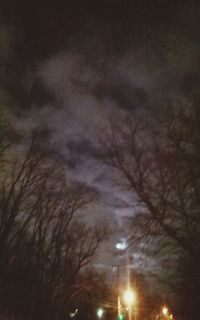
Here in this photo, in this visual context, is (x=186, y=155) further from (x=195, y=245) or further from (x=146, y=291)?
(x=146, y=291)

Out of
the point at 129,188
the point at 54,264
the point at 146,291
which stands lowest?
the point at 129,188

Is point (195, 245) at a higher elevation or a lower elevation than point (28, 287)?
lower

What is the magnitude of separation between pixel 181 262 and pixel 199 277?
2.68 ft

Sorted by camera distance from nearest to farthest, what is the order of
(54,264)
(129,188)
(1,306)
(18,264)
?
(129,188) < (54,264) < (1,306) < (18,264)

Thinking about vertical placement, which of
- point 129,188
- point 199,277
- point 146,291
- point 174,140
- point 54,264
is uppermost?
point 146,291

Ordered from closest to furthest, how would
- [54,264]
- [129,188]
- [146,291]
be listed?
[129,188] < [54,264] < [146,291]

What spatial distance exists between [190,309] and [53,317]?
13089mm

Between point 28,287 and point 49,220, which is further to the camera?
point 28,287

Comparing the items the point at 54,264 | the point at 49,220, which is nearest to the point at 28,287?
the point at 54,264

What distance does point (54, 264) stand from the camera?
3650 centimetres

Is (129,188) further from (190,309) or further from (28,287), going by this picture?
(28,287)

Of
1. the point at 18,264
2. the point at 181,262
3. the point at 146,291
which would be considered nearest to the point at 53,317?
the point at 18,264

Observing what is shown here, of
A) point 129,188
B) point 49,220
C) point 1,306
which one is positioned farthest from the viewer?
point 1,306

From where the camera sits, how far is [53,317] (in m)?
38.0
